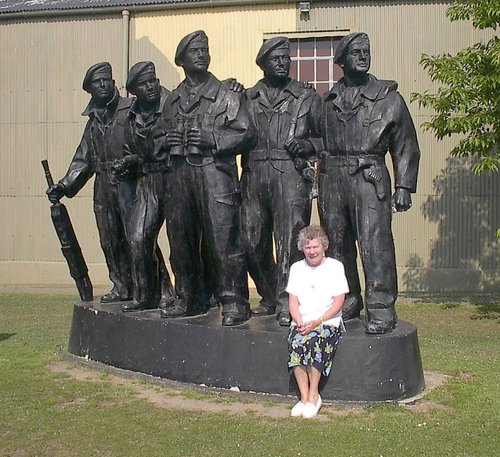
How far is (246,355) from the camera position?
671 cm

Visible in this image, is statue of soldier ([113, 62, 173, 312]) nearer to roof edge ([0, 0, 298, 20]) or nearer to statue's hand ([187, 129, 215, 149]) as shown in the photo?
statue's hand ([187, 129, 215, 149])

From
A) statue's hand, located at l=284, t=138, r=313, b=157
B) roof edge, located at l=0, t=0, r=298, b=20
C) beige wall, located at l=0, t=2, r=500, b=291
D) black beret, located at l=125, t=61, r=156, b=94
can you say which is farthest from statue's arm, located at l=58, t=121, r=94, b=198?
roof edge, located at l=0, t=0, r=298, b=20

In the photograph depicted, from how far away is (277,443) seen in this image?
5516 millimetres

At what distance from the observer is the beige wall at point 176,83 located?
53.4ft

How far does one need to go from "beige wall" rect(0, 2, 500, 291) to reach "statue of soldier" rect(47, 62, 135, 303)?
8128 mm

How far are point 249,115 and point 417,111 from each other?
964 cm

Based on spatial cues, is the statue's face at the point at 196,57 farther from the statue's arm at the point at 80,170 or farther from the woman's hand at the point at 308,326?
the woman's hand at the point at 308,326

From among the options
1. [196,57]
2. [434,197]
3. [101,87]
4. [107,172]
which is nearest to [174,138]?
[196,57]

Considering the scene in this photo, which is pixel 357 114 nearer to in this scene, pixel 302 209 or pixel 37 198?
pixel 302 209

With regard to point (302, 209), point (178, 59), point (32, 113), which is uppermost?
point (32, 113)

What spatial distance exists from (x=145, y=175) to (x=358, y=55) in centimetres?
241

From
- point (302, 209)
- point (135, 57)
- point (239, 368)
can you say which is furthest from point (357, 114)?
point (135, 57)

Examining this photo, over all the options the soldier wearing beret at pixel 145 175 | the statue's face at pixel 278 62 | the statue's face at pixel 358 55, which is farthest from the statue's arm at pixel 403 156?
the soldier wearing beret at pixel 145 175

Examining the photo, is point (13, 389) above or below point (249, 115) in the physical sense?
below
